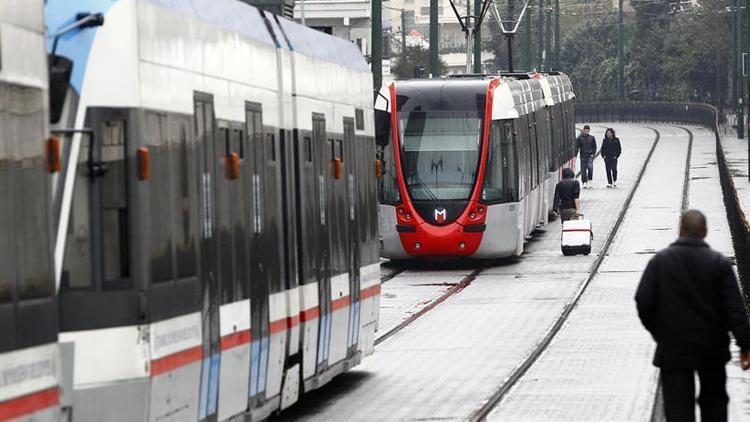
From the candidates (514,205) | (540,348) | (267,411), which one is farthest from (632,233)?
(267,411)

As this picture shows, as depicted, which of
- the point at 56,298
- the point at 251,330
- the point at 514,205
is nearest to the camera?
the point at 56,298

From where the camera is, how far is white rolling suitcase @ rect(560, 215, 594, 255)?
34781 millimetres

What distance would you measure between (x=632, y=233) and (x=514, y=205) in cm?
720

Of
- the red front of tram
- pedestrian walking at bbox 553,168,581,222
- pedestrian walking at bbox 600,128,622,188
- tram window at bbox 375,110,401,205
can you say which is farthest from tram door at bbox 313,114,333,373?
pedestrian walking at bbox 600,128,622,188

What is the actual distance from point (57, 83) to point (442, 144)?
908 inches

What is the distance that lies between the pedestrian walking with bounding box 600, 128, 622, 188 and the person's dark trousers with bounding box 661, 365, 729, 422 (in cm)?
4084

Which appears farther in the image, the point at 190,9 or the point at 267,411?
the point at 267,411

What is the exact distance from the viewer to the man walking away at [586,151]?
52344 millimetres

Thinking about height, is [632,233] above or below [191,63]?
below

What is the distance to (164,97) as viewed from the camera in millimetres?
10453

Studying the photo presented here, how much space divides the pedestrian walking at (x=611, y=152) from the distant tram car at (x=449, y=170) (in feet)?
61.7

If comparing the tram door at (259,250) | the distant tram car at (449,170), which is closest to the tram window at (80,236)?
the tram door at (259,250)

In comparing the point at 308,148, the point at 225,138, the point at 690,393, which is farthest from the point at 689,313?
the point at 308,148

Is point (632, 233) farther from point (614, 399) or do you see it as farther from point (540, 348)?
point (614, 399)
